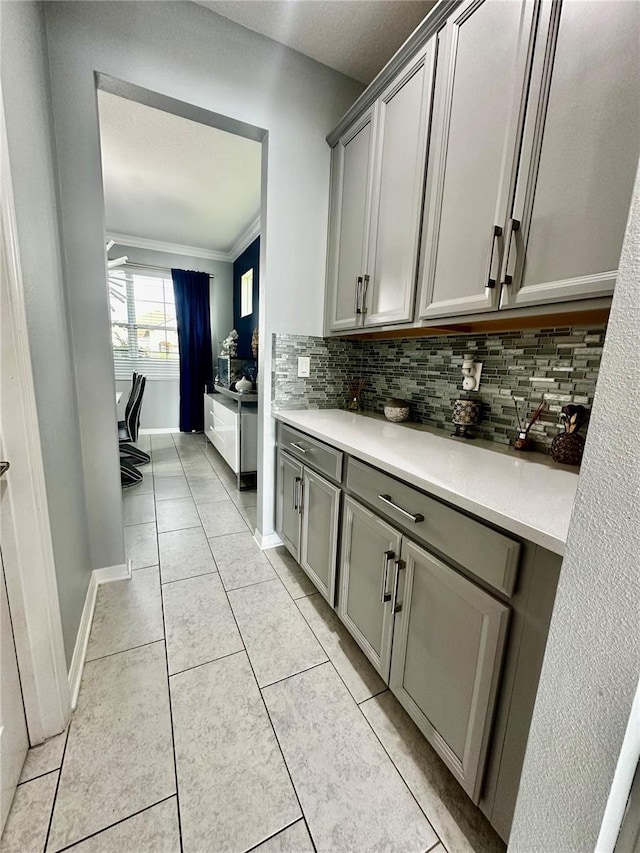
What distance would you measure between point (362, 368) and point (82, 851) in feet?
7.20

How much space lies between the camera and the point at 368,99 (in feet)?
5.24

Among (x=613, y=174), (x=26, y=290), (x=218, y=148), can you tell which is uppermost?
(x=218, y=148)

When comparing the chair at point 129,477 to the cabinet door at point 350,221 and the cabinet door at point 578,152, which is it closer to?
the cabinet door at point 350,221

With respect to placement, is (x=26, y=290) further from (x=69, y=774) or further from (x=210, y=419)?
(x=210, y=419)

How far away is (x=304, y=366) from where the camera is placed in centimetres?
207

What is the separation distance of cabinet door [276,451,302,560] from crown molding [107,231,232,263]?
13.8 feet

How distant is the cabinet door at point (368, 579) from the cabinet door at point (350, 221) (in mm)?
1039

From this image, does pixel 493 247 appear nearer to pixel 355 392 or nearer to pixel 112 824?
pixel 355 392

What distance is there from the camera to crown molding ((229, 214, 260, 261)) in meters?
3.90

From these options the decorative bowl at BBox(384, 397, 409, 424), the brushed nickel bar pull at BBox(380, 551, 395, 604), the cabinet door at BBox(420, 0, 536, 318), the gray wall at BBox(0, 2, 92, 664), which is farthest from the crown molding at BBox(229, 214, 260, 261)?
the brushed nickel bar pull at BBox(380, 551, 395, 604)

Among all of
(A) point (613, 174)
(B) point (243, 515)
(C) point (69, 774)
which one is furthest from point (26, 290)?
(B) point (243, 515)

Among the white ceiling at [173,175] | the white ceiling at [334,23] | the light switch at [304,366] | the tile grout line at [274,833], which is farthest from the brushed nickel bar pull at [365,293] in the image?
the tile grout line at [274,833]

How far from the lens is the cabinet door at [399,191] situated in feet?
4.42

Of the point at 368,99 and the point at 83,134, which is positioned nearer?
the point at 83,134
